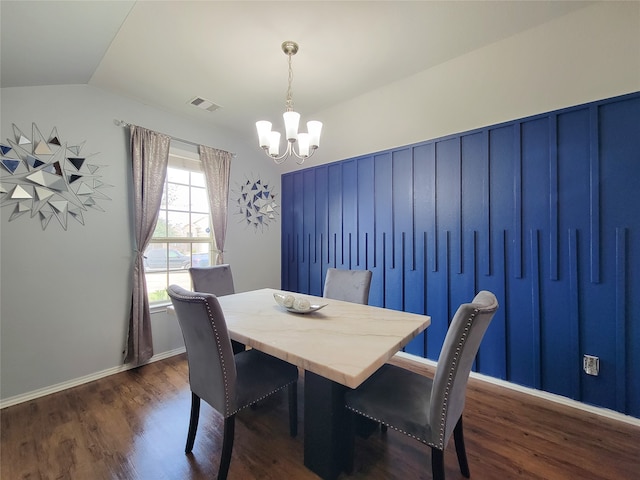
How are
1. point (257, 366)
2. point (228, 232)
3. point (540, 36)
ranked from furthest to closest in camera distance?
point (228, 232), point (540, 36), point (257, 366)

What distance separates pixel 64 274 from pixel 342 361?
8.58 ft

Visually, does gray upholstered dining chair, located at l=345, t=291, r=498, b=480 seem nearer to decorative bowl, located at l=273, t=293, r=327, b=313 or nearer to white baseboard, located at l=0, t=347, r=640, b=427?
decorative bowl, located at l=273, t=293, r=327, b=313

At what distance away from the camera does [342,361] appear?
3.66 feet

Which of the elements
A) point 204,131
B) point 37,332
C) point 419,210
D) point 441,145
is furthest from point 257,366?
point 204,131

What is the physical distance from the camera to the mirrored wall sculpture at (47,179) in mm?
2059

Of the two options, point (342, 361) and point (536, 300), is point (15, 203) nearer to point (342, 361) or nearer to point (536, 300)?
point (342, 361)

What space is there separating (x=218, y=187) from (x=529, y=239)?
3.29m

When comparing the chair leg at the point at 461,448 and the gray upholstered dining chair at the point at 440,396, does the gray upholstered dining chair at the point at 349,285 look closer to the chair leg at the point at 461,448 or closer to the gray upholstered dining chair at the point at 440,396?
the gray upholstered dining chair at the point at 440,396

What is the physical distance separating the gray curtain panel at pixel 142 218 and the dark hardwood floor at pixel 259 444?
50 cm

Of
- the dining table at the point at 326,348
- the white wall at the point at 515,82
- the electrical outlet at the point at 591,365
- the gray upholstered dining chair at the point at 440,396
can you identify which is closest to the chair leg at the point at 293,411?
the dining table at the point at 326,348

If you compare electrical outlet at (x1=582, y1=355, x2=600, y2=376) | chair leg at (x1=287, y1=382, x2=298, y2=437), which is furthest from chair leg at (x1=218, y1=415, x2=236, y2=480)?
electrical outlet at (x1=582, y1=355, x2=600, y2=376)

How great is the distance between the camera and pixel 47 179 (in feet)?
7.25

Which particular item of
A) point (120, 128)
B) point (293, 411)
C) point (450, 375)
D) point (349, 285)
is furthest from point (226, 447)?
point (120, 128)

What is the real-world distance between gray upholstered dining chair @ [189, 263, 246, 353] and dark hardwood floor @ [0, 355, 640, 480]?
722mm
